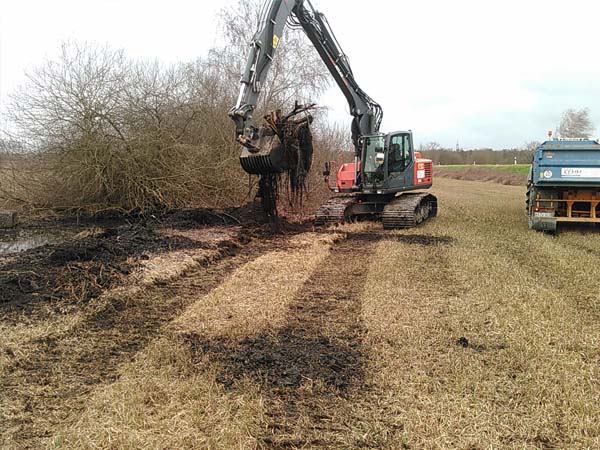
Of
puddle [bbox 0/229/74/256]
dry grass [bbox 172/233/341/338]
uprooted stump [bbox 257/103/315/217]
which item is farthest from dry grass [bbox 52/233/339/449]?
puddle [bbox 0/229/74/256]

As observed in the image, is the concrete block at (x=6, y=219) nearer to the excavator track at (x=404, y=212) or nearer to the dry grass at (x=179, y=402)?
the excavator track at (x=404, y=212)

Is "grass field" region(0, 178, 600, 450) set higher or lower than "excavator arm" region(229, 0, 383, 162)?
lower

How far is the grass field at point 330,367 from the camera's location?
2971mm

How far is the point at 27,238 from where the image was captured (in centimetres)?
1104

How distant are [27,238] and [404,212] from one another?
A: 8332 mm

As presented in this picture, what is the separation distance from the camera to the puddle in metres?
9.89

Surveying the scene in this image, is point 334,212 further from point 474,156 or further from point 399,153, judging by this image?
point 474,156

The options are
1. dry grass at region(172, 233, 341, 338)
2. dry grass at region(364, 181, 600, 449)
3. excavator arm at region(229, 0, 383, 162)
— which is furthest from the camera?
excavator arm at region(229, 0, 383, 162)

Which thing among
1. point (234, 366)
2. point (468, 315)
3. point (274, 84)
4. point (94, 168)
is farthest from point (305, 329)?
point (274, 84)

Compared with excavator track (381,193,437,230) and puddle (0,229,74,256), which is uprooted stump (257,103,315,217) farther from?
puddle (0,229,74,256)

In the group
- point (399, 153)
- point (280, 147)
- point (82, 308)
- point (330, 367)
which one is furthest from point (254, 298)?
point (399, 153)

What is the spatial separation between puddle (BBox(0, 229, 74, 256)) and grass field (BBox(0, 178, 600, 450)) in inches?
198

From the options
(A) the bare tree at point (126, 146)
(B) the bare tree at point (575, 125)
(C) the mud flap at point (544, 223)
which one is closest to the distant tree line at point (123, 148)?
(A) the bare tree at point (126, 146)

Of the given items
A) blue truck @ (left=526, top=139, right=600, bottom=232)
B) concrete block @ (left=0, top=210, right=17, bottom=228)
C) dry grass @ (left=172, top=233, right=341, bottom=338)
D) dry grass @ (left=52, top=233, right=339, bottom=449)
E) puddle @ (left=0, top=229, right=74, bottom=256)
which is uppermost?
blue truck @ (left=526, top=139, right=600, bottom=232)
